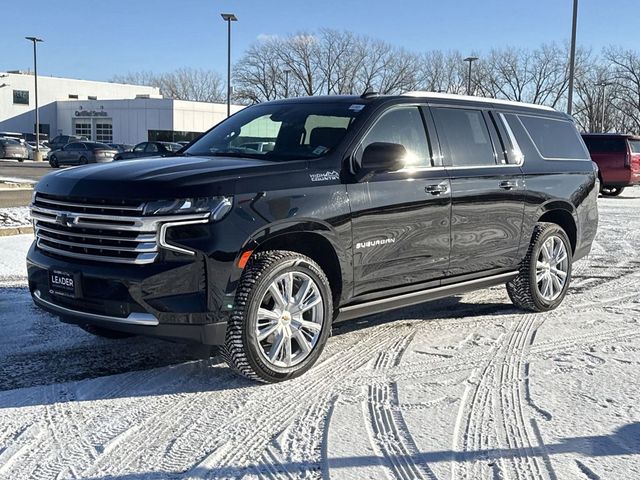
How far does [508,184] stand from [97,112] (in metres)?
73.8

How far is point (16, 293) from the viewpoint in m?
6.95

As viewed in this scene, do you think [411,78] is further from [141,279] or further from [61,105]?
[141,279]

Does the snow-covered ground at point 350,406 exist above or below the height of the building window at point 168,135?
below

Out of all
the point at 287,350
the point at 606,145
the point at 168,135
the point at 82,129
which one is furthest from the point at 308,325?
the point at 82,129

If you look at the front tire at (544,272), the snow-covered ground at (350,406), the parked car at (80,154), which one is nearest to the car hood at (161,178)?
the snow-covered ground at (350,406)

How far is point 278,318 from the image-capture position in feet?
14.9

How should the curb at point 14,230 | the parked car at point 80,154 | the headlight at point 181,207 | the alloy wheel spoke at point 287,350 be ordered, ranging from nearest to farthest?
the headlight at point 181,207 → the alloy wheel spoke at point 287,350 → the curb at point 14,230 → the parked car at point 80,154

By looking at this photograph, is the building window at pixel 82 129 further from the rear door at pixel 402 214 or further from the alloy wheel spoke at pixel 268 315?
the alloy wheel spoke at pixel 268 315

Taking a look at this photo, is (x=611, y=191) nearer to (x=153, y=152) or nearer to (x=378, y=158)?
(x=153, y=152)

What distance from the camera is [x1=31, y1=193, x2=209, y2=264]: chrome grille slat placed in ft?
13.5

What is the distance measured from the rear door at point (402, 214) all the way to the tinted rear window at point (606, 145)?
18433 millimetres

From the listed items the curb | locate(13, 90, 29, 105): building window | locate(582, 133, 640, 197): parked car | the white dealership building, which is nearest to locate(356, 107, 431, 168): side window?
the curb

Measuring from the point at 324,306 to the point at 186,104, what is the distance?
→ 66.4 metres

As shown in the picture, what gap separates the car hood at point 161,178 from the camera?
13.6 feet
